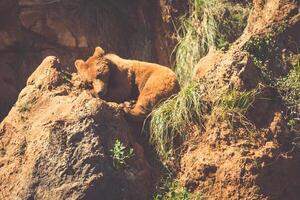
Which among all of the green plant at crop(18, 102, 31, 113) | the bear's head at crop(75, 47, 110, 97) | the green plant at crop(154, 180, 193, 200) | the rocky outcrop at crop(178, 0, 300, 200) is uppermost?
the bear's head at crop(75, 47, 110, 97)

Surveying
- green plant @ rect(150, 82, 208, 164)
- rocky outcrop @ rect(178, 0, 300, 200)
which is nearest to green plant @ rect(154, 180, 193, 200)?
rocky outcrop @ rect(178, 0, 300, 200)

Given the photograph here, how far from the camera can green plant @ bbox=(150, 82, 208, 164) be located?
9.04 metres

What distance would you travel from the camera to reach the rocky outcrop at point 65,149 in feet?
26.3

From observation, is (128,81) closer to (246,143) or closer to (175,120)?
(175,120)

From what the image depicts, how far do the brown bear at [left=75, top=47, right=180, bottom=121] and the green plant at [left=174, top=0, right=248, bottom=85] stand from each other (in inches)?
60.5

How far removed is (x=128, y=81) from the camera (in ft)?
31.1

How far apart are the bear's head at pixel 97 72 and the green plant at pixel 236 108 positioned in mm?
1466

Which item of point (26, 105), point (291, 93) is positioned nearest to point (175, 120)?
point (291, 93)

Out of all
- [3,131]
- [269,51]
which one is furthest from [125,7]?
[3,131]

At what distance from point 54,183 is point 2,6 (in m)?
4.93

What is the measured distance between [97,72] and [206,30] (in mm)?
2661

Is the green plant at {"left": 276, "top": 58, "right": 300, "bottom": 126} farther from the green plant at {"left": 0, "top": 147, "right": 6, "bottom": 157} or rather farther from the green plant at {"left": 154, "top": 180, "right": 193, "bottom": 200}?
the green plant at {"left": 0, "top": 147, "right": 6, "bottom": 157}

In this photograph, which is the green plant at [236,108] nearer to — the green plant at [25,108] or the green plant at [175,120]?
the green plant at [175,120]

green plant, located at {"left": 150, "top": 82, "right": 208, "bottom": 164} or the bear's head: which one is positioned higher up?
the bear's head
